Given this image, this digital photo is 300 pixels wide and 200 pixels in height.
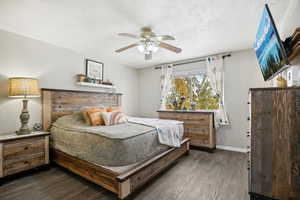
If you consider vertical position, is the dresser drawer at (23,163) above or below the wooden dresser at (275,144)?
below

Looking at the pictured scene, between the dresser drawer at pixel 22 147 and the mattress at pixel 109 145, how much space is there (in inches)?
9.5

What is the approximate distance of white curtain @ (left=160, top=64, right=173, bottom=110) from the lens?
4.54 meters

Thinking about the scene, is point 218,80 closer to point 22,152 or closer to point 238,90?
point 238,90

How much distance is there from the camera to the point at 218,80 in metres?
3.70

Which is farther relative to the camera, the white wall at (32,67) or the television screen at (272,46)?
the white wall at (32,67)

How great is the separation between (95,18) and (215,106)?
345 centimetres

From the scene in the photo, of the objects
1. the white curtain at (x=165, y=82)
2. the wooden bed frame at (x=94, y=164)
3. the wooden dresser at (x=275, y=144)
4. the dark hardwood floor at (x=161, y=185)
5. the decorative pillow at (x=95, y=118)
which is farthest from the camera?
the white curtain at (x=165, y=82)

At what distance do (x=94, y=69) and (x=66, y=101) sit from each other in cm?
116

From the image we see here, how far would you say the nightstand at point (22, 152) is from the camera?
6.88 ft

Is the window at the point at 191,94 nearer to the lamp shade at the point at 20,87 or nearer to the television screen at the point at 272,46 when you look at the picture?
the television screen at the point at 272,46

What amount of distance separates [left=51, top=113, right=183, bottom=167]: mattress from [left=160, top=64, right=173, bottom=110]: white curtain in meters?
2.27

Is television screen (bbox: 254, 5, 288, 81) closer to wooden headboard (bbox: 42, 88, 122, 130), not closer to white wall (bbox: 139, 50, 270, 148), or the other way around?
white wall (bbox: 139, 50, 270, 148)

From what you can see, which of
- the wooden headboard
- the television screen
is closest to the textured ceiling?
the television screen

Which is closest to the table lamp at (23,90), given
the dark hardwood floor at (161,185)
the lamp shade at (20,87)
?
the lamp shade at (20,87)
